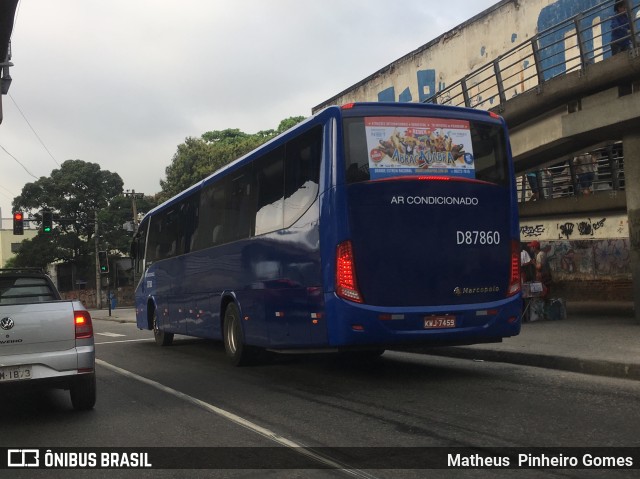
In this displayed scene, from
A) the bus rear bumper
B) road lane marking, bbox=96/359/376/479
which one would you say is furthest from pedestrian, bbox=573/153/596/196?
road lane marking, bbox=96/359/376/479

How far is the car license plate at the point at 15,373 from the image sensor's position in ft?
22.4

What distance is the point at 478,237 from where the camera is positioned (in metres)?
8.74

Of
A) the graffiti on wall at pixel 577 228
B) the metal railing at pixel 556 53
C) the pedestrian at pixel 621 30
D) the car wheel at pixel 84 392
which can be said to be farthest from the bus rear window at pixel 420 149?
the graffiti on wall at pixel 577 228

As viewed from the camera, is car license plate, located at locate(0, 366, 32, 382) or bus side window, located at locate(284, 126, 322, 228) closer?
car license plate, located at locate(0, 366, 32, 382)

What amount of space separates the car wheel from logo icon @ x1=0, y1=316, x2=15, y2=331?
0.89 m

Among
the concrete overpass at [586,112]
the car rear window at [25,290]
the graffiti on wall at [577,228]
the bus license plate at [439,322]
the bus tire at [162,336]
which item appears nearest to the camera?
the car rear window at [25,290]

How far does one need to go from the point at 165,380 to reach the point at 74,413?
2.48 m

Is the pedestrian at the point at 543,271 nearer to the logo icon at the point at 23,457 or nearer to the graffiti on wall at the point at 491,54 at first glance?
the graffiti on wall at the point at 491,54

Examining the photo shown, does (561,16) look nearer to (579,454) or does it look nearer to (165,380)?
(165,380)

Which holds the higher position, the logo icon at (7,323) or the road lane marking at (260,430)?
the logo icon at (7,323)

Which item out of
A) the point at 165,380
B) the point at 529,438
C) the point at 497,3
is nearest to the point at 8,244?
the point at 497,3

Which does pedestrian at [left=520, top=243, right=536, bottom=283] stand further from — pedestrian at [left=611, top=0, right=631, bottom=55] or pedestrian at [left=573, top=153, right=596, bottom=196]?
pedestrian at [left=611, top=0, right=631, bottom=55]

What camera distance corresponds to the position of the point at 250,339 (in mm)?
10516

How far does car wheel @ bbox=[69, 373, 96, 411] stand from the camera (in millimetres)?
7301
